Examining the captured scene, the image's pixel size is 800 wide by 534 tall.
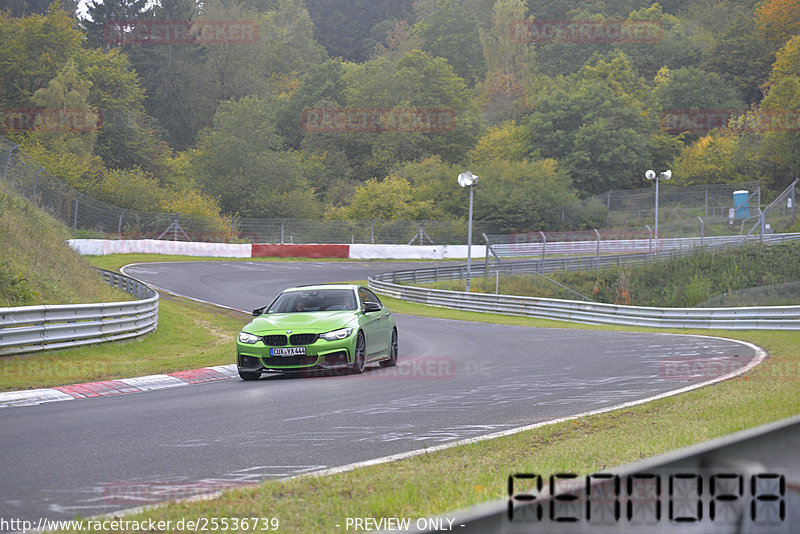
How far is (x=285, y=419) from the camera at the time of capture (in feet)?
29.8

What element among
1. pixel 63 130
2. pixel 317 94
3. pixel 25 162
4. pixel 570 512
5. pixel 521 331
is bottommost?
pixel 521 331

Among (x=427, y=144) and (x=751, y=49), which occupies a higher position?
(x=751, y=49)

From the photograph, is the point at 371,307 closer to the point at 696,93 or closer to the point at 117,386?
the point at 117,386

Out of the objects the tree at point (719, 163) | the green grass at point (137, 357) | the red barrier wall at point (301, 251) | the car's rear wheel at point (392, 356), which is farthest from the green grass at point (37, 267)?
the tree at point (719, 163)

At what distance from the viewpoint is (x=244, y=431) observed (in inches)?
325

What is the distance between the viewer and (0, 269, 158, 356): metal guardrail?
14406 mm

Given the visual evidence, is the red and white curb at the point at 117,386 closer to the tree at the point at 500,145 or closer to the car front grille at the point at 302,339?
the car front grille at the point at 302,339

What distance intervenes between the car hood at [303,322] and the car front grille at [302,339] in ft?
0.29

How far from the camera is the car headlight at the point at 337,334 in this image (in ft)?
43.6

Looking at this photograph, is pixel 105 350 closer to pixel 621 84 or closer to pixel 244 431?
pixel 244 431

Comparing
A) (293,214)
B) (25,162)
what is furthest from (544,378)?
(293,214)

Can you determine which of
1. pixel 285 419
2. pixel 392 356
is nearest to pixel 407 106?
pixel 392 356

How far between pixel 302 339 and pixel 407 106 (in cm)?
8253

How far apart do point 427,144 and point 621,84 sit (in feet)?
77.1
